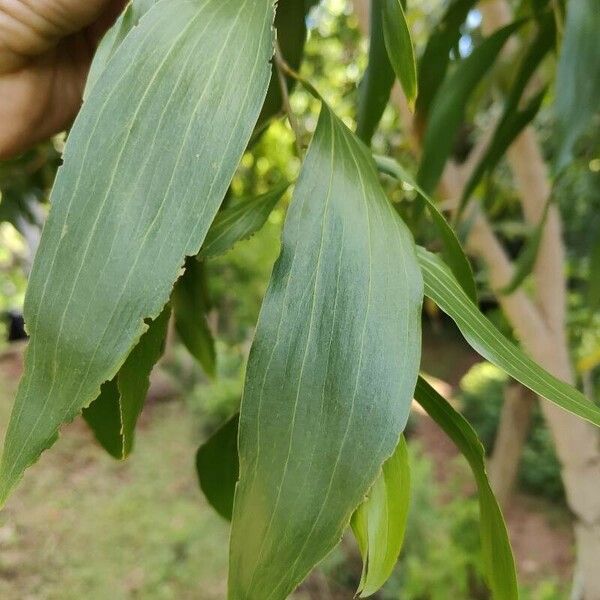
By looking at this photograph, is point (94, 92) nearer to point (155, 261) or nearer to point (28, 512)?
point (155, 261)

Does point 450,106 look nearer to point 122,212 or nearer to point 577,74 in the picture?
point 577,74

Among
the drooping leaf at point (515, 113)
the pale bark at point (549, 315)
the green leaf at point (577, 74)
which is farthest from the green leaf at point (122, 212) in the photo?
the pale bark at point (549, 315)

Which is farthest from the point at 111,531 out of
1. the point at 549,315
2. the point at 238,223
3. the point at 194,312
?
the point at 238,223

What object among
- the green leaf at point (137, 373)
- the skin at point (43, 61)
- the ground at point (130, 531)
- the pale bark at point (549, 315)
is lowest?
the ground at point (130, 531)

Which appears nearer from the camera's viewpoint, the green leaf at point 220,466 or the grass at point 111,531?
the green leaf at point 220,466

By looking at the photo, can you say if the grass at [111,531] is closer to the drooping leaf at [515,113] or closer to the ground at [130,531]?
the ground at [130,531]

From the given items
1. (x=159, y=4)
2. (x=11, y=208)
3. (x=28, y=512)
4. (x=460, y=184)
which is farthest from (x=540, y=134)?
(x=159, y=4)

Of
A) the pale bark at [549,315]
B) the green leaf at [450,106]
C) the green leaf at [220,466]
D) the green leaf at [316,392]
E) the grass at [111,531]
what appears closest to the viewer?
the green leaf at [316,392]
